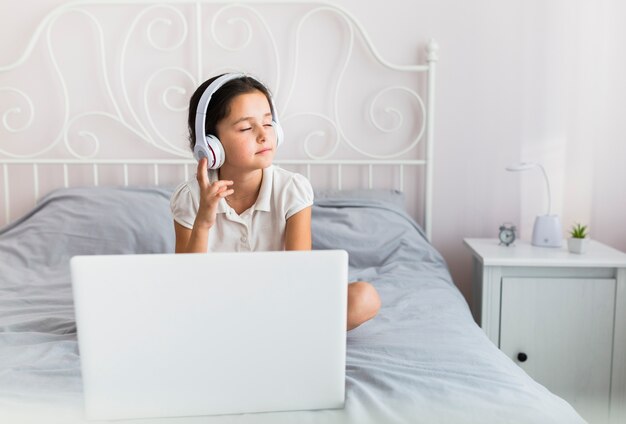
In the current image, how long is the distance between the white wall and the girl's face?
1.25 metres

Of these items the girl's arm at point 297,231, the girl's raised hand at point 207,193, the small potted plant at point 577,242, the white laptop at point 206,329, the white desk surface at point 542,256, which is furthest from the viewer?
the small potted plant at point 577,242

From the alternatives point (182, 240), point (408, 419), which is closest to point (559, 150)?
point (182, 240)

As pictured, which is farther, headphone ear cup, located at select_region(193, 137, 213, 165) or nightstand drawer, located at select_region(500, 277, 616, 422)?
nightstand drawer, located at select_region(500, 277, 616, 422)

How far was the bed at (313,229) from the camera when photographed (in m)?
1.00

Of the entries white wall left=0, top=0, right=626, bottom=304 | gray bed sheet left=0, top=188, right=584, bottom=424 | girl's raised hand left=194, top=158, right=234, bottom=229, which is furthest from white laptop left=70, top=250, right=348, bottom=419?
white wall left=0, top=0, right=626, bottom=304

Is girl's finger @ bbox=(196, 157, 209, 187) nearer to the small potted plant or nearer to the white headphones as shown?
the white headphones

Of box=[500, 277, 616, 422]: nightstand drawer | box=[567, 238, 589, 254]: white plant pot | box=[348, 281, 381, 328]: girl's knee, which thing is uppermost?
box=[348, 281, 381, 328]: girl's knee

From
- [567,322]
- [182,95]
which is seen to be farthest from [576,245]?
[182,95]

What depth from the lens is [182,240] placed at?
4.56ft

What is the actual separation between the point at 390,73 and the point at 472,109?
1.10 feet

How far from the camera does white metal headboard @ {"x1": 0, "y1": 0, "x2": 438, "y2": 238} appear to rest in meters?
2.39

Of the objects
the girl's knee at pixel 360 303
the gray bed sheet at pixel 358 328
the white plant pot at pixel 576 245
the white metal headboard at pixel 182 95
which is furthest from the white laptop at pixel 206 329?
the white metal headboard at pixel 182 95

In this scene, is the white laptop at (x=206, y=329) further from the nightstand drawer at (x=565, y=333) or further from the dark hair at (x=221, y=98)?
the nightstand drawer at (x=565, y=333)

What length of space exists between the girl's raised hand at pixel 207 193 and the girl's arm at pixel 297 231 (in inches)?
9.9
